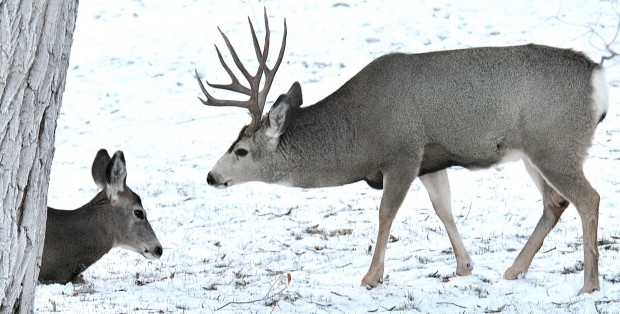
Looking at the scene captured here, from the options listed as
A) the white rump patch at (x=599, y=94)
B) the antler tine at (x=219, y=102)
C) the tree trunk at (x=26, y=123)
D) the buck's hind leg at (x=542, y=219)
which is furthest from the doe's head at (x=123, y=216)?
the tree trunk at (x=26, y=123)

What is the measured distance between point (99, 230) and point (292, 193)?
3.62 metres

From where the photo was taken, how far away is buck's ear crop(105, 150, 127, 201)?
8.19 m

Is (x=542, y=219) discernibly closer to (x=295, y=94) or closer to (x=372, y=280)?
(x=372, y=280)

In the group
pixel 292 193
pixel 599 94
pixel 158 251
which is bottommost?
pixel 158 251

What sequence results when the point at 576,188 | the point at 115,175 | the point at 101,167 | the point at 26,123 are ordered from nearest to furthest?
the point at 26,123 → the point at 576,188 → the point at 115,175 → the point at 101,167

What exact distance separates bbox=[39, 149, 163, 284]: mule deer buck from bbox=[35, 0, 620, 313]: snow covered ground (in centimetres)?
22

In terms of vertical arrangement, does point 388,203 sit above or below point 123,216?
above

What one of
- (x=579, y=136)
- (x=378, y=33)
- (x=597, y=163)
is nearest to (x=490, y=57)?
(x=579, y=136)

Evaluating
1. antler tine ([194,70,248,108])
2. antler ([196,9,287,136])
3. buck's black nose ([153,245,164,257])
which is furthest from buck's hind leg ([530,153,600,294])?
buck's black nose ([153,245,164,257])

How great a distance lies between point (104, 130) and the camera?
1580cm

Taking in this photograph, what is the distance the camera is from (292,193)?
1148 centimetres

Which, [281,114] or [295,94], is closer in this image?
[281,114]

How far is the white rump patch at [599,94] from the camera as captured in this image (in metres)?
7.23

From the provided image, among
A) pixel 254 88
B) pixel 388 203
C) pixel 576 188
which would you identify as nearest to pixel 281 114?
pixel 254 88
